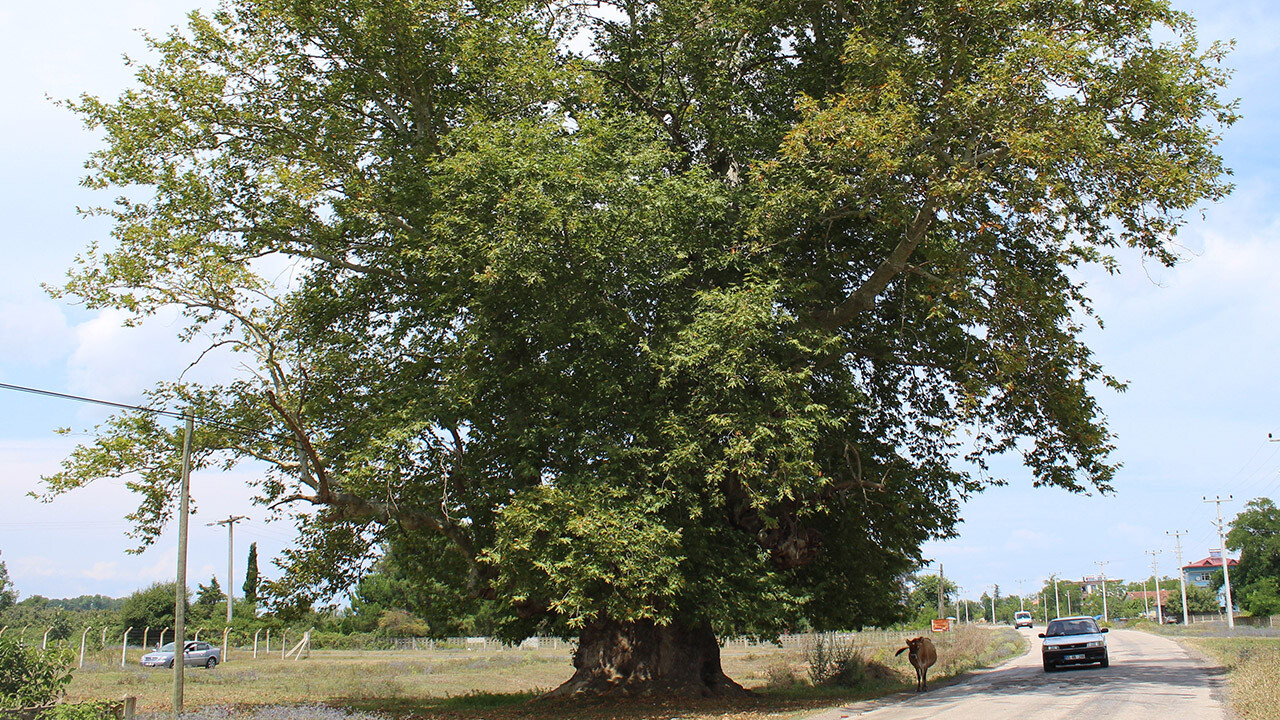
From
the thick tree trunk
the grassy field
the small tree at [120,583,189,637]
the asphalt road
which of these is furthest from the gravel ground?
the small tree at [120,583,189,637]

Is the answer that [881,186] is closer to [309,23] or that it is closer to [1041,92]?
[1041,92]

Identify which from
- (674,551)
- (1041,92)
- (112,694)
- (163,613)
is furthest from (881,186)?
(163,613)

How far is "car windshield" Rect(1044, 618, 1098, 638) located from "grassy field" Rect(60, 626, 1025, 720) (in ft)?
10.9

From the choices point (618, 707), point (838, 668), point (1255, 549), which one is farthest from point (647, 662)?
point (1255, 549)

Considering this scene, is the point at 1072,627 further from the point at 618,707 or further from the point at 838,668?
the point at 618,707

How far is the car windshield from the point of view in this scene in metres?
25.4

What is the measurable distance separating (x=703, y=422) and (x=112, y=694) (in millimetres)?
18992

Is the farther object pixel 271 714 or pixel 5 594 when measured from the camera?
pixel 5 594

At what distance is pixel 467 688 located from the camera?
1125 inches

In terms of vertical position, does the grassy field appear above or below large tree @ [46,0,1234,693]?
below

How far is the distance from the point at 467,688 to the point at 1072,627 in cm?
1947

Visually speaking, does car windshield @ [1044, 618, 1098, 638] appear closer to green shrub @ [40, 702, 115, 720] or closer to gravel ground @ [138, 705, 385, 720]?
gravel ground @ [138, 705, 385, 720]

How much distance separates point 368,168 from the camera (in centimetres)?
1819

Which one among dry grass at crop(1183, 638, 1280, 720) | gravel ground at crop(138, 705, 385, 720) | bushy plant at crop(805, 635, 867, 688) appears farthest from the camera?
bushy plant at crop(805, 635, 867, 688)
